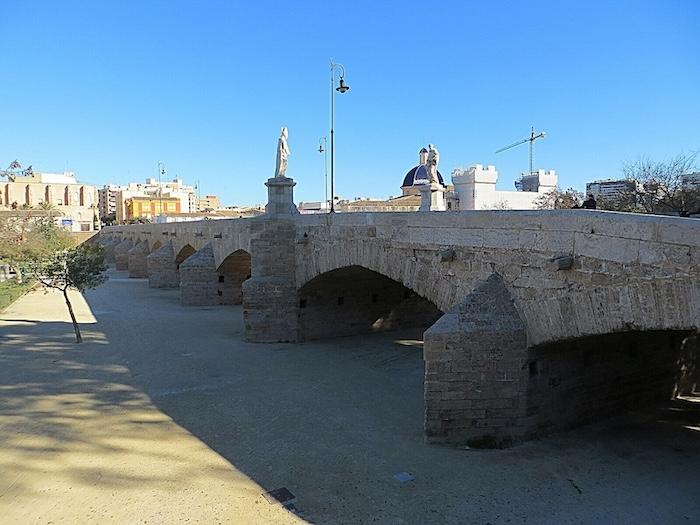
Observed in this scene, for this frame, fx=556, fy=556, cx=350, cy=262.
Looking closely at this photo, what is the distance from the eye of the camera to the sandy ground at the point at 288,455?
6.20m

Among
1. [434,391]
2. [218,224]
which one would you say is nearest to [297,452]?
[434,391]

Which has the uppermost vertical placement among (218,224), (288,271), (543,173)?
(543,173)

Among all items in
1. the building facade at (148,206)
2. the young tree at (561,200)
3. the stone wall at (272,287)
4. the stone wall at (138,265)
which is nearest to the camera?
the stone wall at (272,287)

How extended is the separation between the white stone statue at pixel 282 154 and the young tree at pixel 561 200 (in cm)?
1199

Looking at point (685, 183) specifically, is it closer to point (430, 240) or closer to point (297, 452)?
point (430, 240)

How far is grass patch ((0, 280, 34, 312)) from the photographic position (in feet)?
73.2

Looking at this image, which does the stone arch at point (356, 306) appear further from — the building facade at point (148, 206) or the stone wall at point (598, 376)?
the building facade at point (148, 206)

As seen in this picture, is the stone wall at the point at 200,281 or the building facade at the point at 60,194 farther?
the building facade at the point at 60,194

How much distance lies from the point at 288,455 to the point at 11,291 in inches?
916

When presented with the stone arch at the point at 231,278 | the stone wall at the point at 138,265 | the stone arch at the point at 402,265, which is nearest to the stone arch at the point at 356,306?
the stone arch at the point at 402,265

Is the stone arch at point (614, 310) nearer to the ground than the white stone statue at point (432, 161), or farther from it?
nearer to the ground

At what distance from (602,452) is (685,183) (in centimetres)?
1364

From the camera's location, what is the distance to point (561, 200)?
25922mm

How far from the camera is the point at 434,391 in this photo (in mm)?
7684
